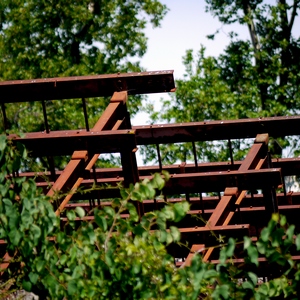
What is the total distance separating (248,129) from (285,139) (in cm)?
1986

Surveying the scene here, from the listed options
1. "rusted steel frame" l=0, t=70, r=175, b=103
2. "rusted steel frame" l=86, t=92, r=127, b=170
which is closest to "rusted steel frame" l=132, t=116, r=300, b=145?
"rusted steel frame" l=86, t=92, r=127, b=170

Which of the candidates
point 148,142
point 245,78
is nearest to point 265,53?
point 245,78

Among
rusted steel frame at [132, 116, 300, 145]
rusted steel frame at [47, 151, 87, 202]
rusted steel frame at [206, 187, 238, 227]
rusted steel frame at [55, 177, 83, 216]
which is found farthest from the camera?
rusted steel frame at [132, 116, 300, 145]

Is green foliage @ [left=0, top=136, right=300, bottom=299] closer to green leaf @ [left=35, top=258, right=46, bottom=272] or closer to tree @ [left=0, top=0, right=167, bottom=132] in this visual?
green leaf @ [left=35, top=258, right=46, bottom=272]

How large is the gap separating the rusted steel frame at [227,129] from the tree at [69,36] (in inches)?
819

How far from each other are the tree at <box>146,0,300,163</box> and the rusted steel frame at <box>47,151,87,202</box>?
1922 cm

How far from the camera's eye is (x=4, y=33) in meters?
31.6

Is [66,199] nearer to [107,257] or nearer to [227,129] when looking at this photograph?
[227,129]

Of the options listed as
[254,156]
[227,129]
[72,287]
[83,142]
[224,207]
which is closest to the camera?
[72,287]

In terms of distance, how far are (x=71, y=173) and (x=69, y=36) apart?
2404 centimetres

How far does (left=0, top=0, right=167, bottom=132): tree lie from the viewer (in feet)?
101

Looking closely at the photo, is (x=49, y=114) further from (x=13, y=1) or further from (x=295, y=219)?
(x=295, y=219)

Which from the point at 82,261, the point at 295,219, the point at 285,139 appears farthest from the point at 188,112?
the point at 82,261

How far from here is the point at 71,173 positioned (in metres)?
Result: 8.09
